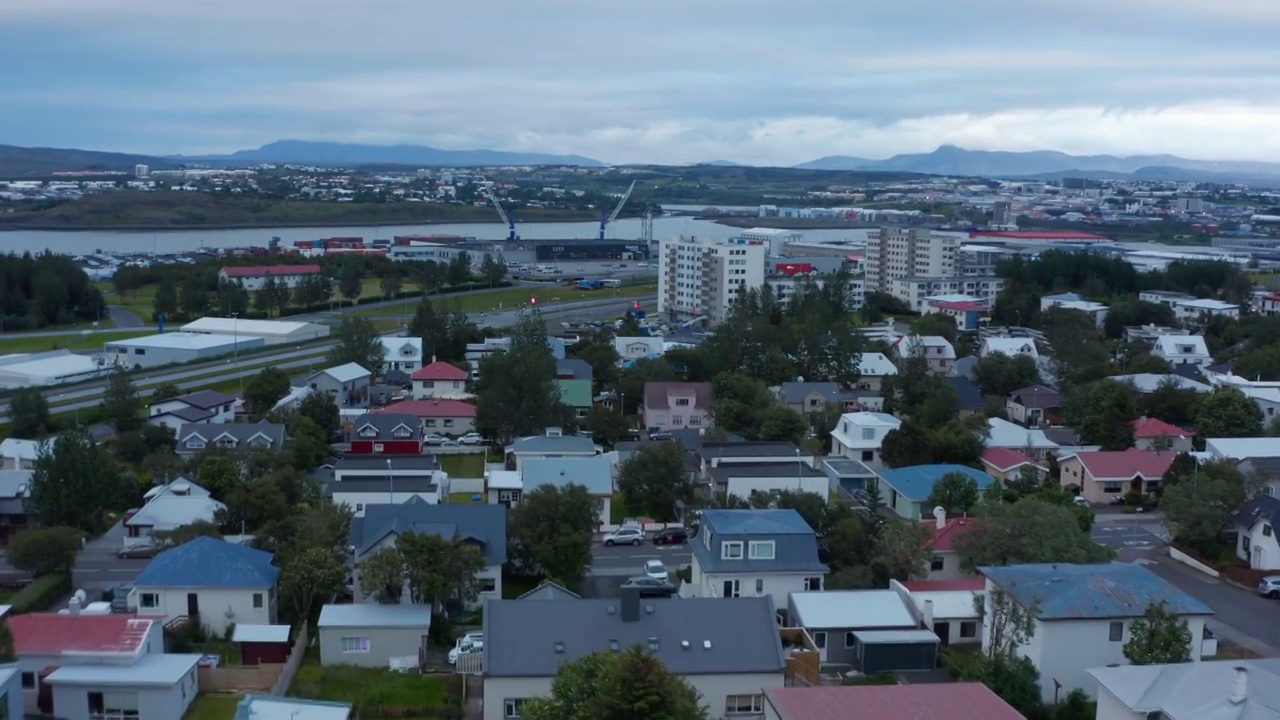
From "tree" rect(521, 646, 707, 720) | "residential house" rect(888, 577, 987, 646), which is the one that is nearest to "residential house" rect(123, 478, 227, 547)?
"tree" rect(521, 646, 707, 720)

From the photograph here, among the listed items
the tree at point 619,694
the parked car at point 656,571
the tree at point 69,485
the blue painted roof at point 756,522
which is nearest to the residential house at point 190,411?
the tree at point 69,485

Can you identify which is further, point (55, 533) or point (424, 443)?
point (424, 443)

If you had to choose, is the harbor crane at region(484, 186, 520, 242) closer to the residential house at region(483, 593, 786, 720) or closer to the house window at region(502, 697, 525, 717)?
the residential house at region(483, 593, 786, 720)

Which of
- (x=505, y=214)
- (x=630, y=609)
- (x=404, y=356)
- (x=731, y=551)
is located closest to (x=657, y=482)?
(x=731, y=551)

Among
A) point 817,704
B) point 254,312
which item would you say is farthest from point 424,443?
point 254,312

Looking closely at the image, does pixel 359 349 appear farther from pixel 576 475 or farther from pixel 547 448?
pixel 576 475

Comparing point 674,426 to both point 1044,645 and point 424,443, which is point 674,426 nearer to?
point 424,443
